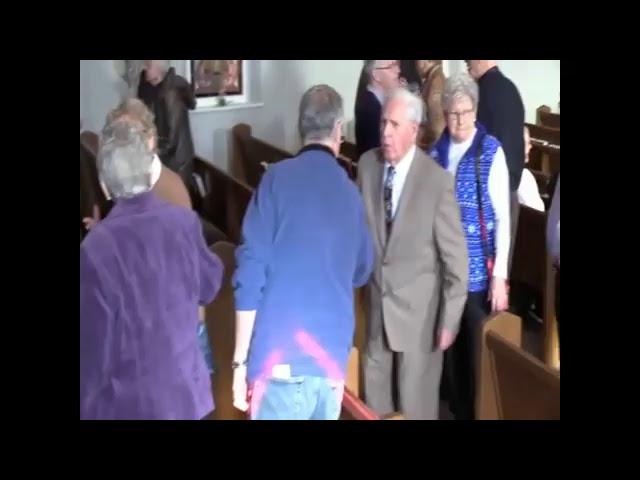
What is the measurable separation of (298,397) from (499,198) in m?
0.89

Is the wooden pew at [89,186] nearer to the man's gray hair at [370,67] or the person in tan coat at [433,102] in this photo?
the man's gray hair at [370,67]

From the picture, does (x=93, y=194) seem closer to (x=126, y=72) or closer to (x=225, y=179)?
(x=225, y=179)

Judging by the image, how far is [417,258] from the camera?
2.28 metres

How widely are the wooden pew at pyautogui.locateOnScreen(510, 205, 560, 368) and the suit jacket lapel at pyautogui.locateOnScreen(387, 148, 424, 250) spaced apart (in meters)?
0.95

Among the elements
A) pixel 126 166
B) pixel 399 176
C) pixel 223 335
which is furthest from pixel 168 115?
pixel 126 166

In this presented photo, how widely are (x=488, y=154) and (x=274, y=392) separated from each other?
96 cm

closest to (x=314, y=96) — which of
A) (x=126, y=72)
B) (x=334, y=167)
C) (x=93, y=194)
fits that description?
(x=334, y=167)

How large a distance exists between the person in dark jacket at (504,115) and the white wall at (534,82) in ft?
12.0

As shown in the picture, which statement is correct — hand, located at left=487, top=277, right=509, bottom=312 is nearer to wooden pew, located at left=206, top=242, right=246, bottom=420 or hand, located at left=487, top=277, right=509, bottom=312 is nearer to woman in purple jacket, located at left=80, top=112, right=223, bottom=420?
wooden pew, located at left=206, top=242, right=246, bottom=420

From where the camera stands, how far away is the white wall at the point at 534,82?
21.3ft

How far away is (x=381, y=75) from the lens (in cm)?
310

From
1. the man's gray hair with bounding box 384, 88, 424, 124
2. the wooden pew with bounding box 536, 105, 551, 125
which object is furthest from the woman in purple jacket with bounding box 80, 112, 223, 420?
the wooden pew with bounding box 536, 105, 551, 125

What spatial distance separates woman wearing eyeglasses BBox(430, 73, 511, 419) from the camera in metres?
2.42

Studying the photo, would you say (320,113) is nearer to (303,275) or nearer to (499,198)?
(303,275)
